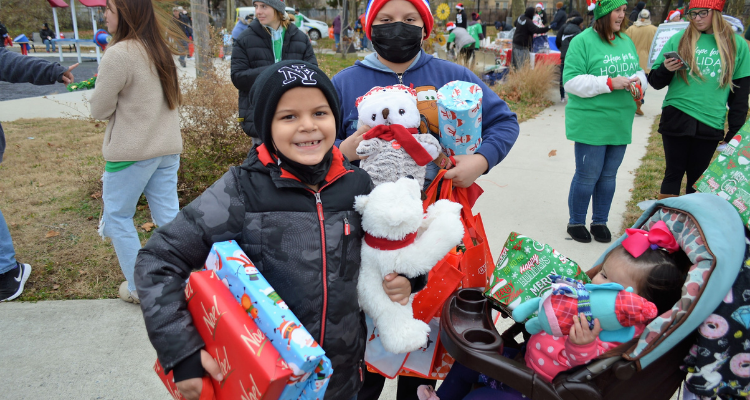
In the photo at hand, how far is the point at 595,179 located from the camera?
407cm

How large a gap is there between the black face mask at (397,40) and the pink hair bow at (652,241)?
3.92 ft

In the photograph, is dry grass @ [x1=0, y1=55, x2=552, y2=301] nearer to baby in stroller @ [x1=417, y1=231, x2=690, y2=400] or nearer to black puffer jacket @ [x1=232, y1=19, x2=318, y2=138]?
black puffer jacket @ [x1=232, y1=19, x2=318, y2=138]

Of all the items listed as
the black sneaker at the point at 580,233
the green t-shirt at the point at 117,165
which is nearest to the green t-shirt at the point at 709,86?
the black sneaker at the point at 580,233

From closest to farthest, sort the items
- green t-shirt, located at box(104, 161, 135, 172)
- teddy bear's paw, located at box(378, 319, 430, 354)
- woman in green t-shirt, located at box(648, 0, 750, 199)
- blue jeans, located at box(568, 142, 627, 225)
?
teddy bear's paw, located at box(378, 319, 430, 354), green t-shirt, located at box(104, 161, 135, 172), woman in green t-shirt, located at box(648, 0, 750, 199), blue jeans, located at box(568, 142, 627, 225)

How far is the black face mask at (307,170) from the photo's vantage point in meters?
1.55

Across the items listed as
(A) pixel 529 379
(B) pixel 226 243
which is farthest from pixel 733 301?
(B) pixel 226 243

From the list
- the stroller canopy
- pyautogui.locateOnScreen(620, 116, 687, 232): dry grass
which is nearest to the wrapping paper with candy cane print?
the stroller canopy

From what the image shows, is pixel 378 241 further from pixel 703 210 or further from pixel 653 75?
pixel 653 75

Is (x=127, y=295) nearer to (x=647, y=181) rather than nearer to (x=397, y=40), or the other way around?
(x=397, y=40)

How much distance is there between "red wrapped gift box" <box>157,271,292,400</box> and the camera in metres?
1.15

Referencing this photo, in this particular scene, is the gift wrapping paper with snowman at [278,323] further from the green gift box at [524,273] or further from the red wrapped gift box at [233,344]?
the green gift box at [524,273]

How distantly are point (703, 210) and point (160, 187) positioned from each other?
10.2 feet

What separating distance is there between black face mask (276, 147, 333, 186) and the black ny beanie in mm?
91

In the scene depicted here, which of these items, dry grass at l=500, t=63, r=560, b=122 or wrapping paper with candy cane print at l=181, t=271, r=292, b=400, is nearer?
wrapping paper with candy cane print at l=181, t=271, r=292, b=400
